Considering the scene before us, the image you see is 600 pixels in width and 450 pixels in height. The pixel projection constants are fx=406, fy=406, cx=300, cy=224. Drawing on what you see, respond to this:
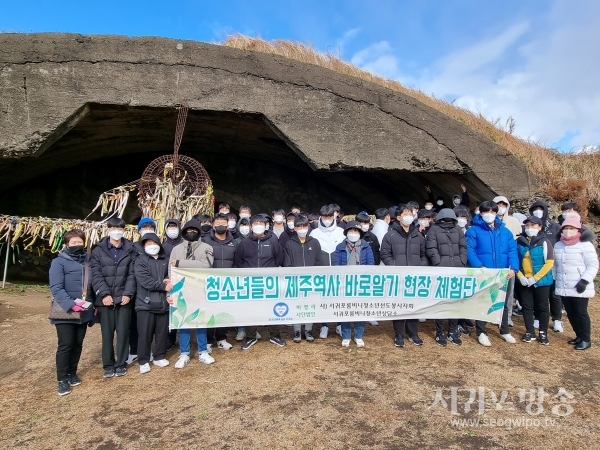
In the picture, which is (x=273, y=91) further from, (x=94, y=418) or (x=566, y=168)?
(x=566, y=168)

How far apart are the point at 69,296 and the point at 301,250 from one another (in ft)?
8.50

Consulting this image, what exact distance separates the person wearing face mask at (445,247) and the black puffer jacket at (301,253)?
1.44m

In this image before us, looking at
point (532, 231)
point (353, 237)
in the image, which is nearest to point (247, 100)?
point (353, 237)

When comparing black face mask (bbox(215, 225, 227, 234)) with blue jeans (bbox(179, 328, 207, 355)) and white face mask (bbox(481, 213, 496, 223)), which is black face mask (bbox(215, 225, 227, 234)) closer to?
blue jeans (bbox(179, 328, 207, 355))

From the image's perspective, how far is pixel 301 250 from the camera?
16.9 feet

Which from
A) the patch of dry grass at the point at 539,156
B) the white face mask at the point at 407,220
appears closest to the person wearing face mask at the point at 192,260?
the white face mask at the point at 407,220

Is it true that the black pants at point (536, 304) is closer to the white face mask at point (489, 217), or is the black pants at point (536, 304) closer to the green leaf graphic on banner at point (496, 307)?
the green leaf graphic on banner at point (496, 307)

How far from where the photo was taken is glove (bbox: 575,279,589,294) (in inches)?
187

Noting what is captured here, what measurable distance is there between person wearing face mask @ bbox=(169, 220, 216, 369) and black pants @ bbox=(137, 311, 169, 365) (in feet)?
0.61

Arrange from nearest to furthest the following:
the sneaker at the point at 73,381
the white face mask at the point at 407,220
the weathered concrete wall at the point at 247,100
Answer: the sneaker at the point at 73,381, the white face mask at the point at 407,220, the weathered concrete wall at the point at 247,100

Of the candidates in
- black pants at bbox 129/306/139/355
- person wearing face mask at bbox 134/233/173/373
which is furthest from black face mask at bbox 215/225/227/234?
black pants at bbox 129/306/139/355

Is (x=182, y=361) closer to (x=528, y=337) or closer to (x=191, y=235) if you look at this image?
(x=191, y=235)

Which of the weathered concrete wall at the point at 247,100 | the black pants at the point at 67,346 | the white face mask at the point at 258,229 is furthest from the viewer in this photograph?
the weathered concrete wall at the point at 247,100

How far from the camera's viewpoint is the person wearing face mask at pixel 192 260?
4.62m
